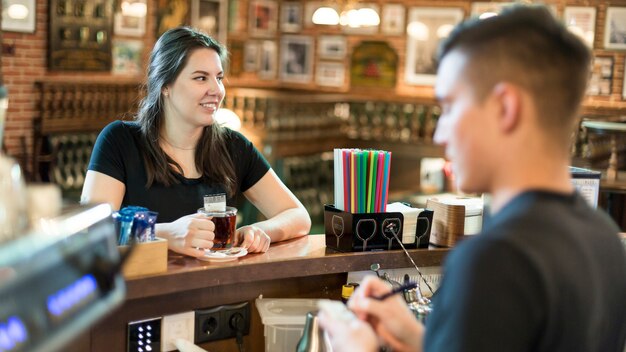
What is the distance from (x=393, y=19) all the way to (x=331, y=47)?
113 cm

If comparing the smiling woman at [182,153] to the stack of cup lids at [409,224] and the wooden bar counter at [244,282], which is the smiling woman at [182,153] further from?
the stack of cup lids at [409,224]

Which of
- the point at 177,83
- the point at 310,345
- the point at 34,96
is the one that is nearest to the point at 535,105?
the point at 310,345

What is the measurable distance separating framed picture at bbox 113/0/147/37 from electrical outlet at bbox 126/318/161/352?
7691 mm

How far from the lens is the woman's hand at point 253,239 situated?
2465 millimetres

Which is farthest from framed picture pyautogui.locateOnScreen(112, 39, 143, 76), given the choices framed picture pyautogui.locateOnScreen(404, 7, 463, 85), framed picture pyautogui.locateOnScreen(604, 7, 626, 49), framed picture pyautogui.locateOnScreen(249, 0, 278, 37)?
framed picture pyautogui.locateOnScreen(604, 7, 626, 49)

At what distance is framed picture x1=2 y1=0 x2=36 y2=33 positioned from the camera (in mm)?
8023

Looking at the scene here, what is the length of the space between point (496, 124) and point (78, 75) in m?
8.43

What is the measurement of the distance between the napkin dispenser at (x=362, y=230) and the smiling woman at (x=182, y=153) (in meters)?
0.25

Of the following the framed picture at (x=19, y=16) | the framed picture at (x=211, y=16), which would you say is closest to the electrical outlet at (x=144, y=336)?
the framed picture at (x=19, y=16)

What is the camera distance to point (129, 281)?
6.70 ft

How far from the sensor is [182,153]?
9.96ft

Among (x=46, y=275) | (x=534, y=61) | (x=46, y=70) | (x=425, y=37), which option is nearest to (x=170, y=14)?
(x=46, y=70)

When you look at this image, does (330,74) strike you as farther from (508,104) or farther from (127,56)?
(508,104)

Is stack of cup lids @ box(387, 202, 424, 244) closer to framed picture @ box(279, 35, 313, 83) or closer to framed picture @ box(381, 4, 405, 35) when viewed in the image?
framed picture @ box(381, 4, 405, 35)
